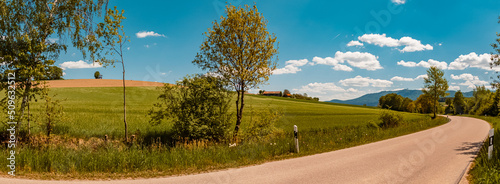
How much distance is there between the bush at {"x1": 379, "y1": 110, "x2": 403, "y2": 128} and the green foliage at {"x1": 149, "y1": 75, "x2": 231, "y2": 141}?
1831cm

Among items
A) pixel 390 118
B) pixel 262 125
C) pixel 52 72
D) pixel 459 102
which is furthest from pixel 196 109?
pixel 459 102

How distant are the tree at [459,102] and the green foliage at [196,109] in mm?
116802

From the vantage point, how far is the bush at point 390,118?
987 inches

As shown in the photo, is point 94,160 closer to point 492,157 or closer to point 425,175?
point 425,175

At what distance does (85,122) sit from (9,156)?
8122 mm

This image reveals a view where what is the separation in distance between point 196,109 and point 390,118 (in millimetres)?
20514

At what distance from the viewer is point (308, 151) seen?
11172mm

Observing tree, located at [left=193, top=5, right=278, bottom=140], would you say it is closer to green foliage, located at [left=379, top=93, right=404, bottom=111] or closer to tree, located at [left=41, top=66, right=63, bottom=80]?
tree, located at [left=41, top=66, right=63, bottom=80]

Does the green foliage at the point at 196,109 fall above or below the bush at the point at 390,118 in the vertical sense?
above

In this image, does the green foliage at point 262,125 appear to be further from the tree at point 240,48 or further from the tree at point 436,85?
the tree at point 436,85

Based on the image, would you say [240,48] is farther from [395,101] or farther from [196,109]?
[395,101]

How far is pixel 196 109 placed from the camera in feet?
47.2

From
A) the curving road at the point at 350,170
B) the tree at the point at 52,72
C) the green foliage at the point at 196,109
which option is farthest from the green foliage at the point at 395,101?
the tree at the point at 52,72

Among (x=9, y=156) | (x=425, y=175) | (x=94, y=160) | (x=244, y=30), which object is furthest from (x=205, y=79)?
(x=425, y=175)
